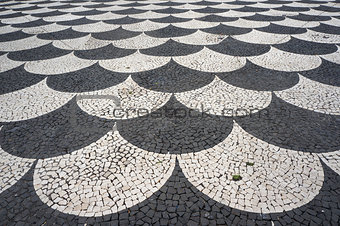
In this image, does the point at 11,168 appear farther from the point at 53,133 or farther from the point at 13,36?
the point at 13,36

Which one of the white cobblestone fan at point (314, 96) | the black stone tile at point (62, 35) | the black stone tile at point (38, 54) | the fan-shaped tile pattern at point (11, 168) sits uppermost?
the black stone tile at point (62, 35)

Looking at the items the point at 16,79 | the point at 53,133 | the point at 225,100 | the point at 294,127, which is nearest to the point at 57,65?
the point at 16,79

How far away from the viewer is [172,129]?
2641 millimetres

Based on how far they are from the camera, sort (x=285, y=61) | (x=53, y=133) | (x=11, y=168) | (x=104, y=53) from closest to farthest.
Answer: (x=11, y=168), (x=53, y=133), (x=285, y=61), (x=104, y=53)

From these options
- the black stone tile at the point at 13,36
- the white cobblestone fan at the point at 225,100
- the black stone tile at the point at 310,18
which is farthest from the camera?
the black stone tile at the point at 310,18

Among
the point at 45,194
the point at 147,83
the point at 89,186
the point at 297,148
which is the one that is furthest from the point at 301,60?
the point at 45,194

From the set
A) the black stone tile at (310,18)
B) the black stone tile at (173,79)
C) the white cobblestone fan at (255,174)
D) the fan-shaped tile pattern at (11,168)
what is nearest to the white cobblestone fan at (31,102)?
the fan-shaped tile pattern at (11,168)

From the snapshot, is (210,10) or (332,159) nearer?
(332,159)

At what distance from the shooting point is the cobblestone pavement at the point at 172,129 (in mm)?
1851

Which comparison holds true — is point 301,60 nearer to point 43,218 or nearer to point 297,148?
point 297,148

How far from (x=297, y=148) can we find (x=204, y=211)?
1227 millimetres

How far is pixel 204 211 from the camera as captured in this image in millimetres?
1807

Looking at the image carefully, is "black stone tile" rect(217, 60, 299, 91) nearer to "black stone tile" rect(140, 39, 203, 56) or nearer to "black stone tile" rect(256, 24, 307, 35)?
"black stone tile" rect(140, 39, 203, 56)

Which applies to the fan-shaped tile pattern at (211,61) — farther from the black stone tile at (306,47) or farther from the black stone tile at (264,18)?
the black stone tile at (264,18)
